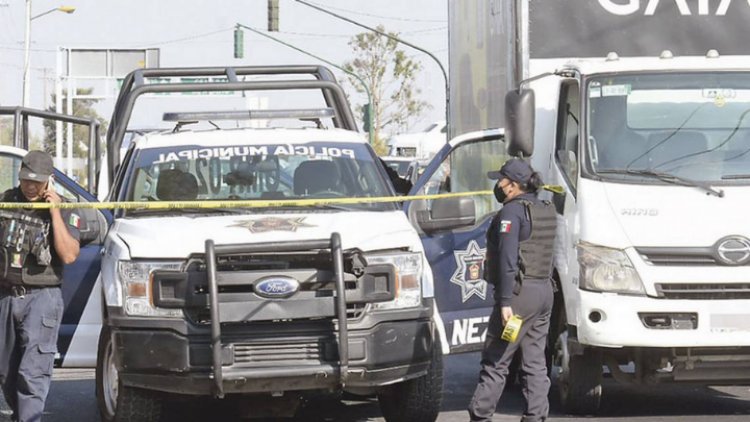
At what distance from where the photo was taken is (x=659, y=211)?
9156 mm

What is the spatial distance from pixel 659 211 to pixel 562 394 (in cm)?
157

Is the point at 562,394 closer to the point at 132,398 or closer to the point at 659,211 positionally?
the point at 659,211

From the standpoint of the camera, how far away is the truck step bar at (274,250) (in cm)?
766

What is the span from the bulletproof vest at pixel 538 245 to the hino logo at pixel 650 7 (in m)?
2.38

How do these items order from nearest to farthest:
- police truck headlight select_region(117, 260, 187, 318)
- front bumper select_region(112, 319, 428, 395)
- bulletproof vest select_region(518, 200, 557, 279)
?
front bumper select_region(112, 319, 428, 395) → police truck headlight select_region(117, 260, 187, 318) → bulletproof vest select_region(518, 200, 557, 279)

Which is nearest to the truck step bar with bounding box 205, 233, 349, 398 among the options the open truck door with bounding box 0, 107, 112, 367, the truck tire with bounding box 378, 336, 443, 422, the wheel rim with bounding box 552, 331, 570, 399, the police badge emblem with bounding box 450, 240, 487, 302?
the truck tire with bounding box 378, 336, 443, 422

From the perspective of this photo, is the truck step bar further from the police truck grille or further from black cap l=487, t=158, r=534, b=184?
black cap l=487, t=158, r=534, b=184

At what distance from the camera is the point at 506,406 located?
10438mm

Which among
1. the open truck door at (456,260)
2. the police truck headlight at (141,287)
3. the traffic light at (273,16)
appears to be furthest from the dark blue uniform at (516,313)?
the traffic light at (273,16)

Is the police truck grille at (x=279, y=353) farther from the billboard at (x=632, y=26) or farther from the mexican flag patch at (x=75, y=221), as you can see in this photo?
the billboard at (x=632, y=26)

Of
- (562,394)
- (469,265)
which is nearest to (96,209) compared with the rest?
(469,265)

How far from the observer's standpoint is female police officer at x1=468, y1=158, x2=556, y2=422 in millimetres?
8430

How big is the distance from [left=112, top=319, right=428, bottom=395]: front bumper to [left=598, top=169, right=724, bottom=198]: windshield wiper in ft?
7.63

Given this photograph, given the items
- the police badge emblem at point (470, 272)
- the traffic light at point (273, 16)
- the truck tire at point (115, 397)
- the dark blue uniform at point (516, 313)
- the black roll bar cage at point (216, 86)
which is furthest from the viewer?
the traffic light at point (273, 16)
